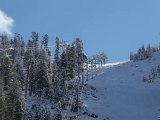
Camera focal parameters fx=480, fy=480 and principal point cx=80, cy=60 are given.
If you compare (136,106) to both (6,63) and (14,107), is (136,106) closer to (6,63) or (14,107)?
(6,63)

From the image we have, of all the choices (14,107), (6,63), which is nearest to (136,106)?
(6,63)

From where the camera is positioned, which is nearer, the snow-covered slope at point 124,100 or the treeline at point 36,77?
the treeline at point 36,77

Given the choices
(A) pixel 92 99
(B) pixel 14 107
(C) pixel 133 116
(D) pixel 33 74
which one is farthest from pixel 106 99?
(B) pixel 14 107

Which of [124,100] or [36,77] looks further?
[124,100]

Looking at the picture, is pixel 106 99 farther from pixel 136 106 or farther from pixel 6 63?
pixel 6 63

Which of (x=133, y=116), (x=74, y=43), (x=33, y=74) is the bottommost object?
(x=133, y=116)

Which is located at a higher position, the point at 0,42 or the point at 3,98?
the point at 0,42

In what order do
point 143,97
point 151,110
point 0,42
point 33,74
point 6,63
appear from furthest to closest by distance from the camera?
point 0,42
point 143,97
point 151,110
point 33,74
point 6,63

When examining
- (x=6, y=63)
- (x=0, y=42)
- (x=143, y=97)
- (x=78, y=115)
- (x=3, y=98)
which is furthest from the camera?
(x=0, y=42)

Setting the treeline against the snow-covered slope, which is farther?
the snow-covered slope

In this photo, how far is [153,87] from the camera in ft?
520

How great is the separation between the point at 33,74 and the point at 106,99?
2629 cm

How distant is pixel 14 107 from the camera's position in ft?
264

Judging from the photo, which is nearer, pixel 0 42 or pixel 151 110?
pixel 151 110
